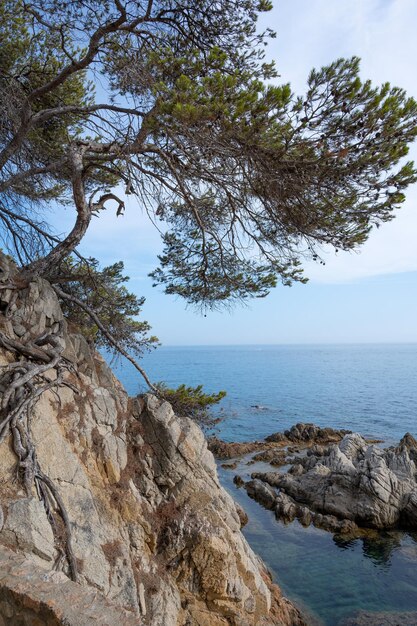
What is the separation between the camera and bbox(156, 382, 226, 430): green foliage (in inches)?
394

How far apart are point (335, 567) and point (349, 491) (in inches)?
165

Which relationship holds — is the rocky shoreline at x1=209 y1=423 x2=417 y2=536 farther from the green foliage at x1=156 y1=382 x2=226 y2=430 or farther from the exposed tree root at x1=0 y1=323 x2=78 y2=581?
the exposed tree root at x1=0 y1=323 x2=78 y2=581

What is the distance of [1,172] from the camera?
9508 millimetres

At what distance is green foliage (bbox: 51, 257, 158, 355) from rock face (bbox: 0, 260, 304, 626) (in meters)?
1.93

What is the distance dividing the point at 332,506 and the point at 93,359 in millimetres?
12531

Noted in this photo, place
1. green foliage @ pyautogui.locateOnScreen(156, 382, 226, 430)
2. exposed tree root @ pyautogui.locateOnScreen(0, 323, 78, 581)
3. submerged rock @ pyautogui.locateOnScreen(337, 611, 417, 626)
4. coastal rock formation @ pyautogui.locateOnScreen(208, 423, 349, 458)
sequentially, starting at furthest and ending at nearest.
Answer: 1. coastal rock formation @ pyautogui.locateOnScreen(208, 423, 349, 458)
2. submerged rock @ pyautogui.locateOnScreen(337, 611, 417, 626)
3. green foliage @ pyautogui.locateOnScreen(156, 382, 226, 430)
4. exposed tree root @ pyautogui.locateOnScreen(0, 323, 78, 581)

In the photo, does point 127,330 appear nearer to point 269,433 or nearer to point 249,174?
point 249,174

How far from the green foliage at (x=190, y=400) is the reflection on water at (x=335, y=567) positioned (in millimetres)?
6167

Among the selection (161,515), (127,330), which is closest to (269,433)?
(127,330)

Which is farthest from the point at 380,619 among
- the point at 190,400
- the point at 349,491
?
the point at 190,400

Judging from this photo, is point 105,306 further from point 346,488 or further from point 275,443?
point 275,443

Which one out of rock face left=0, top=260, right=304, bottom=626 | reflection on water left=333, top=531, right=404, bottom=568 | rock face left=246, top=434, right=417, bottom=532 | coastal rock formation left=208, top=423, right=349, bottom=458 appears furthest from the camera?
coastal rock formation left=208, top=423, right=349, bottom=458

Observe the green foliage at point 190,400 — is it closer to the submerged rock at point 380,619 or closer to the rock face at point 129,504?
the rock face at point 129,504

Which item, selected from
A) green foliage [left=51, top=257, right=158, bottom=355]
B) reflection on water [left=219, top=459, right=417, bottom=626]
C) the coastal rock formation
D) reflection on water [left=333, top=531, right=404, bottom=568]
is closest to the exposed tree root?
green foliage [left=51, top=257, right=158, bottom=355]
